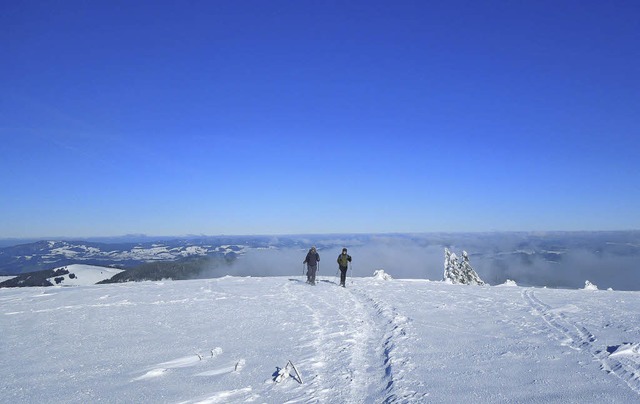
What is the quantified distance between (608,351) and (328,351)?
6264 mm

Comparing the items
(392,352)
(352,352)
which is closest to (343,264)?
(352,352)

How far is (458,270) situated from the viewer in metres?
46.6

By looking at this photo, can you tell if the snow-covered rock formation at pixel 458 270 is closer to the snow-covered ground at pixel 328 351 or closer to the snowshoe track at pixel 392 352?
the snow-covered ground at pixel 328 351

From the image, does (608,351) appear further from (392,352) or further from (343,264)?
(343,264)

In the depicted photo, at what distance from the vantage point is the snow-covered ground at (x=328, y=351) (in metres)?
6.75

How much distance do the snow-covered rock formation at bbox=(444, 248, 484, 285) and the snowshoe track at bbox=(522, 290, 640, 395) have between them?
35.0 m

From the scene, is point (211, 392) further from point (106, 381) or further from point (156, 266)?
point (156, 266)

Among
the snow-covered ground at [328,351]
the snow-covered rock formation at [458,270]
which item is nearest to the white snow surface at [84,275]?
the snow-covered rock formation at [458,270]

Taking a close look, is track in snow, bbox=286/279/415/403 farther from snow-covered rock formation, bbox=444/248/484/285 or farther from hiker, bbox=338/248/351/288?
snow-covered rock formation, bbox=444/248/484/285

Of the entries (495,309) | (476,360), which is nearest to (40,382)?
(476,360)

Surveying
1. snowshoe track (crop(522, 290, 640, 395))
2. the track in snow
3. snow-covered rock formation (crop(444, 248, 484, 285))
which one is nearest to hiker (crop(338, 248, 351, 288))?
the track in snow

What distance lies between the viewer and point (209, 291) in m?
20.9

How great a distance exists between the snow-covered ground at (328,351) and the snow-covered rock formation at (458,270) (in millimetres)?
29136

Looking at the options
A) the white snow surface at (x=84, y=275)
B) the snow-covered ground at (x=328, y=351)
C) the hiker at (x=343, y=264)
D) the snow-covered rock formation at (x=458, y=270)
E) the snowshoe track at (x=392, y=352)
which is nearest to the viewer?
the snowshoe track at (x=392, y=352)
